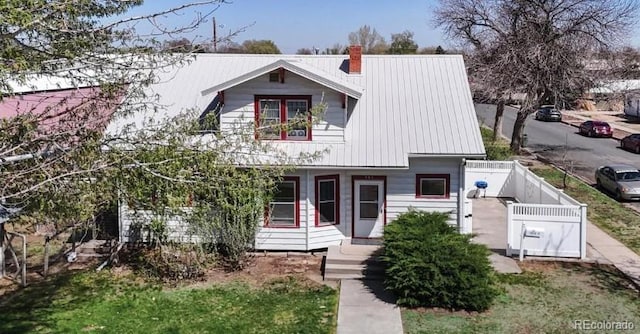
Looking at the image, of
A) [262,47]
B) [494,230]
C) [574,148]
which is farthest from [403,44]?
[494,230]

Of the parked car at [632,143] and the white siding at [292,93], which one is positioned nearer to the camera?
the white siding at [292,93]

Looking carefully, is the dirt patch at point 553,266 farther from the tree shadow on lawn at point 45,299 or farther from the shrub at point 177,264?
the tree shadow on lawn at point 45,299

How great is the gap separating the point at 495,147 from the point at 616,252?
18.9m

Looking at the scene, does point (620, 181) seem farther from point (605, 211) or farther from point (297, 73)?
point (297, 73)

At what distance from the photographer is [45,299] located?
554 inches

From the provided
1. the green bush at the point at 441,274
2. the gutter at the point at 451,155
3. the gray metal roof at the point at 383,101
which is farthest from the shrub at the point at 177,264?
the gutter at the point at 451,155

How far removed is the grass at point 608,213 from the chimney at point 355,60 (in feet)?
31.7

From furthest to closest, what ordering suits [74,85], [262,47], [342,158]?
[262,47], [342,158], [74,85]

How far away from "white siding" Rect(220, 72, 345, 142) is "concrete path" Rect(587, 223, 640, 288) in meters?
8.11

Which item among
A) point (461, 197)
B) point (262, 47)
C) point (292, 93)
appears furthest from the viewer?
point (262, 47)

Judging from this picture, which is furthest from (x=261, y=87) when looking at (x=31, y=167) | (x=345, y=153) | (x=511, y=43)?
(x=511, y=43)

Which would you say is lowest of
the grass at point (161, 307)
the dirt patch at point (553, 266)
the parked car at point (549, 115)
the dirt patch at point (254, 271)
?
the grass at point (161, 307)

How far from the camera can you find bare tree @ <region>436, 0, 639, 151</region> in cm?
3556

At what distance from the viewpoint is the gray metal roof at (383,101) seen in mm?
16797
